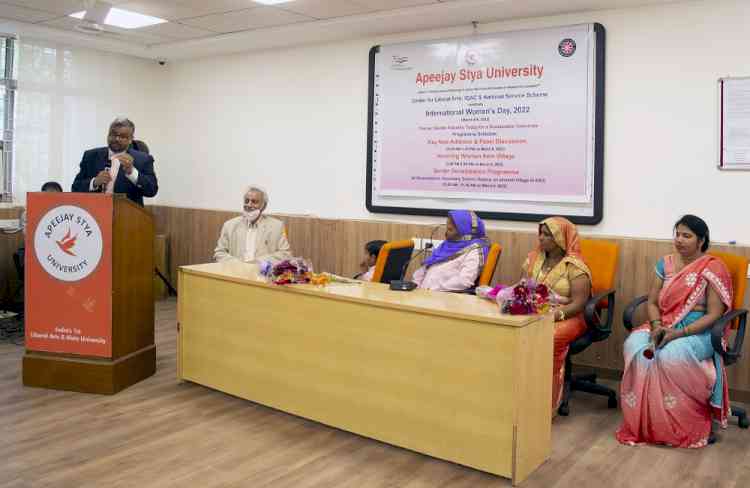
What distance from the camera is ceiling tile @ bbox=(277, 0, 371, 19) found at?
211 inches

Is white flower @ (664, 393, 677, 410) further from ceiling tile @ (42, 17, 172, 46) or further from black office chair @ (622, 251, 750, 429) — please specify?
ceiling tile @ (42, 17, 172, 46)

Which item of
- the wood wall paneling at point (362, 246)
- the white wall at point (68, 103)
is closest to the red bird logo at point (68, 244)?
the wood wall paneling at point (362, 246)

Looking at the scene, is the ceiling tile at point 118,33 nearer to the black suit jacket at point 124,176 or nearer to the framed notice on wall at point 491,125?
the black suit jacket at point 124,176

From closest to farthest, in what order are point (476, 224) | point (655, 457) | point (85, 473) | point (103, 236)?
point (85, 473) < point (655, 457) < point (103, 236) < point (476, 224)

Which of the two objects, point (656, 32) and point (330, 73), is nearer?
point (656, 32)

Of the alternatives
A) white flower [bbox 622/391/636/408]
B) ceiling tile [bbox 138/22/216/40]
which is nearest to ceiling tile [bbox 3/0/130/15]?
ceiling tile [bbox 138/22/216/40]

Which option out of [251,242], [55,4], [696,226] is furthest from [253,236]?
[696,226]

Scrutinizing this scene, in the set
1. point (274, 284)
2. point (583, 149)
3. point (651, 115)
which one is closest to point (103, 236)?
point (274, 284)

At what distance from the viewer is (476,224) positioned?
4867mm

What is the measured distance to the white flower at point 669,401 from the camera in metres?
3.79

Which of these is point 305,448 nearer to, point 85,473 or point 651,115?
point 85,473

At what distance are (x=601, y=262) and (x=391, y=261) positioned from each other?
56.3 inches

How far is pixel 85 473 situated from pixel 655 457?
284 cm

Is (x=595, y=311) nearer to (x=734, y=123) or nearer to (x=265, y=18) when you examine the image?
(x=734, y=123)
